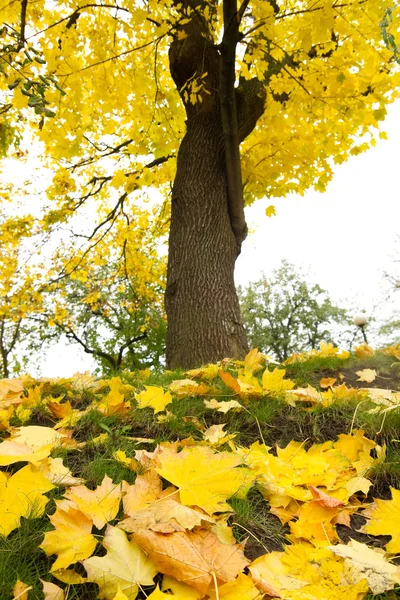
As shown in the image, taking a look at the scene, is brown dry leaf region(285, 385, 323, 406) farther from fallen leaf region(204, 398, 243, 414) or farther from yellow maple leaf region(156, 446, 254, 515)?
yellow maple leaf region(156, 446, 254, 515)

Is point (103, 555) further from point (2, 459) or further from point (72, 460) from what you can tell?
point (72, 460)

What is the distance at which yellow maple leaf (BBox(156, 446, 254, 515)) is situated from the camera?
960mm

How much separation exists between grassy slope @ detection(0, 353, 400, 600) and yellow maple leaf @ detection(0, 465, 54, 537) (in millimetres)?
26

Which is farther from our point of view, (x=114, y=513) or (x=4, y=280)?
(x=4, y=280)

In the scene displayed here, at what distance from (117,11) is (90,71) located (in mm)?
587

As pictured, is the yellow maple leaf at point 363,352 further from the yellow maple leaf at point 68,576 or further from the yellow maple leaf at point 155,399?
the yellow maple leaf at point 68,576

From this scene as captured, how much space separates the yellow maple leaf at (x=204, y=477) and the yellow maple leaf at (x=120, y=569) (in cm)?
17

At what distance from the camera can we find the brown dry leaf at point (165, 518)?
812 millimetres

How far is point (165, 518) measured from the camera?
834 millimetres

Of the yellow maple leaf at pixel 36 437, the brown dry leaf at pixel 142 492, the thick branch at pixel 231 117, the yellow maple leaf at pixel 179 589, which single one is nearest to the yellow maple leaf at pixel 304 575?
the yellow maple leaf at pixel 179 589

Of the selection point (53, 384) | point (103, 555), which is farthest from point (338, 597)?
point (53, 384)

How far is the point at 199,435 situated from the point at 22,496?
0.77 m

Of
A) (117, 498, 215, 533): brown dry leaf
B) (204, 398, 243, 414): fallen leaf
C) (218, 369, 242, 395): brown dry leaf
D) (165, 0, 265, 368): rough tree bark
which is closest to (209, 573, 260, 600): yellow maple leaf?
(117, 498, 215, 533): brown dry leaf

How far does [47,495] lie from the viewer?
41.0 inches
